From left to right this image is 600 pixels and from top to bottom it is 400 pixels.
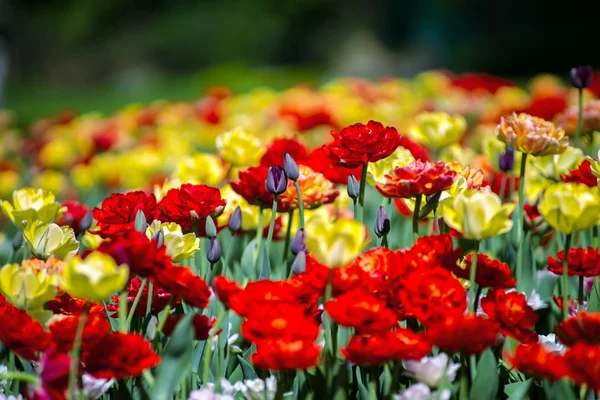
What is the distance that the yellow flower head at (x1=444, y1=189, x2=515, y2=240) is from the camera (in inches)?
41.8

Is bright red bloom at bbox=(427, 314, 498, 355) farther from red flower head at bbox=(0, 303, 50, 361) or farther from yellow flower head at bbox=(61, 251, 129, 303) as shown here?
red flower head at bbox=(0, 303, 50, 361)

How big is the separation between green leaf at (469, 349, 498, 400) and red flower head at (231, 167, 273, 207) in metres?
0.60

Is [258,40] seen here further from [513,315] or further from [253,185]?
[513,315]

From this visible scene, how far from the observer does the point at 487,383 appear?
3.51ft

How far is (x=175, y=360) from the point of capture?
40.5 inches

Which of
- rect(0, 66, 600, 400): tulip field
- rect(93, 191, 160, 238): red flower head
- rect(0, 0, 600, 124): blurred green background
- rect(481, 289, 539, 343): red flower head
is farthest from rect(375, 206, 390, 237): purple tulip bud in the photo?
rect(0, 0, 600, 124): blurred green background

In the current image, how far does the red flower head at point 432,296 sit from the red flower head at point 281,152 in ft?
2.70

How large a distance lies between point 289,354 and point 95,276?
10.7 inches

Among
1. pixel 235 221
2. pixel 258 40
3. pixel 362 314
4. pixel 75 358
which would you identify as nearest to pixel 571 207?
pixel 362 314

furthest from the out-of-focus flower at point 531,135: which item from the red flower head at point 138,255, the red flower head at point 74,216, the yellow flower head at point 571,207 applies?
the red flower head at point 74,216

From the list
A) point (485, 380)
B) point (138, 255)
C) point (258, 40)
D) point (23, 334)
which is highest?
point (138, 255)

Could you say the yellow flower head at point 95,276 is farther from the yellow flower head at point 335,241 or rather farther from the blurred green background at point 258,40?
the blurred green background at point 258,40

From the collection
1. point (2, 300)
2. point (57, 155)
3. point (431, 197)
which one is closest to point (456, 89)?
point (57, 155)

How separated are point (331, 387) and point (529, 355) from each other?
305mm
